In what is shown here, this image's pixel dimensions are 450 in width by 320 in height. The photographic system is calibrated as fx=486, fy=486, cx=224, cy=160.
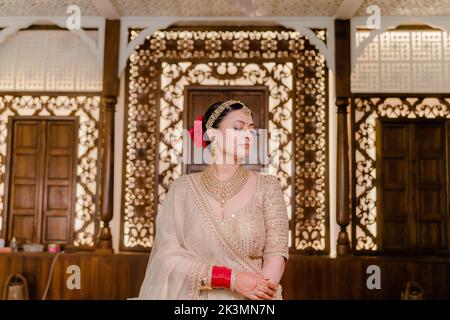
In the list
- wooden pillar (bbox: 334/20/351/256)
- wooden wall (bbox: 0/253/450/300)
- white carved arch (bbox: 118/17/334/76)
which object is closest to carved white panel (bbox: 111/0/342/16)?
white carved arch (bbox: 118/17/334/76)

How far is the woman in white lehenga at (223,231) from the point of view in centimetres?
184

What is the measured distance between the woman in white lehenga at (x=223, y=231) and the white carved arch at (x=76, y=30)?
324cm

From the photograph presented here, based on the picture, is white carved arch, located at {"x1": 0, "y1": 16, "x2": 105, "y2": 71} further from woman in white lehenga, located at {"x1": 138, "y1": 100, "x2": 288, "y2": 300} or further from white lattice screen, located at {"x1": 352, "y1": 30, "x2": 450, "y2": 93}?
woman in white lehenga, located at {"x1": 138, "y1": 100, "x2": 288, "y2": 300}

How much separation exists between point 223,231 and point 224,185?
20cm

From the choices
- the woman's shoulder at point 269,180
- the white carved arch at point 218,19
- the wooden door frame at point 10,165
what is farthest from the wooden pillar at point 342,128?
the woman's shoulder at point 269,180

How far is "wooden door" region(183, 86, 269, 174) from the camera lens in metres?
4.88

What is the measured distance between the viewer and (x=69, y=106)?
16.4ft

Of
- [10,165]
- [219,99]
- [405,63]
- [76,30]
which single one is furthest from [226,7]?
[10,165]

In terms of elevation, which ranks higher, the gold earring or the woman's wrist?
the gold earring

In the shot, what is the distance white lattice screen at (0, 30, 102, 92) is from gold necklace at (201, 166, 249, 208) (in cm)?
329

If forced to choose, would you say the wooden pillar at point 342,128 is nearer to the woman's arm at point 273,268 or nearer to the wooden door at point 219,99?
the wooden door at point 219,99


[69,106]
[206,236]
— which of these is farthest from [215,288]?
[69,106]
